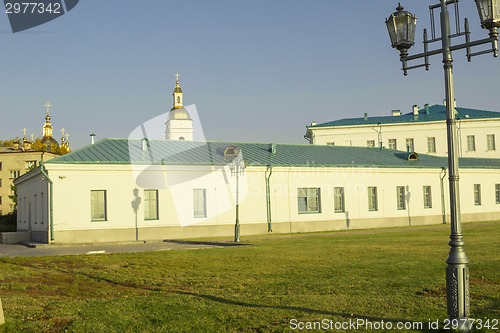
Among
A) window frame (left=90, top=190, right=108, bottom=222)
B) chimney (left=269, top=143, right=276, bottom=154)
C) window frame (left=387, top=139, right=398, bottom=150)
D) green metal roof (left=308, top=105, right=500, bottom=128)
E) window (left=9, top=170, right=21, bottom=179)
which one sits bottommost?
window frame (left=90, top=190, right=108, bottom=222)

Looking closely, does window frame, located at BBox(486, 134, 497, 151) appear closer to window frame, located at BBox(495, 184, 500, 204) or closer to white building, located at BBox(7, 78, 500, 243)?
window frame, located at BBox(495, 184, 500, 204)

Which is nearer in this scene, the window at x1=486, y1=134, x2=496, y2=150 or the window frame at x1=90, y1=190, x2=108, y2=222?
the window frame at x1=90, y1=190, x2=108, y2=222

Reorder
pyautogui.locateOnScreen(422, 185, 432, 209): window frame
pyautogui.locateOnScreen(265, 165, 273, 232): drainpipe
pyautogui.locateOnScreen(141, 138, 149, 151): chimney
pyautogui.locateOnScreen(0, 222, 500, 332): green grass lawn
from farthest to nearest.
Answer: pyautogui.locateOnScreen(422, 185, 432, 209): window frame → pyautogui.locateOnScreen(265, 165, 273, 232): drainpipe → pyautogui.locateOnScreen(141, 138, 149, 151): chimney → pyautogui.locateOnScreen(0, 222, 500, 332): green grass lawn

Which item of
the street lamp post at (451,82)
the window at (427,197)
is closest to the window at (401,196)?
the window at (427,197)

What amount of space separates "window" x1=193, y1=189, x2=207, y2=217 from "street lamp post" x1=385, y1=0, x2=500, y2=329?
2698 cm

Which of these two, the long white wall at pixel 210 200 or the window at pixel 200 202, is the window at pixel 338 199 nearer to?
the long white wall at pixel 210 200

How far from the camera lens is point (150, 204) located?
35281 millimetres

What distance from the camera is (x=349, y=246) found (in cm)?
2445

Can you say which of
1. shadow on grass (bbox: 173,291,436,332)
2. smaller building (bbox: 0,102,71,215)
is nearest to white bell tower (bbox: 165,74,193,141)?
smaller building (bbox: 0,102,71,215)

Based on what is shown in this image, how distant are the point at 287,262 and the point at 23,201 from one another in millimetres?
26541

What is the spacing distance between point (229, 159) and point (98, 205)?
350 inches

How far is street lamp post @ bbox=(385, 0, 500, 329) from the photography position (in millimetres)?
9227

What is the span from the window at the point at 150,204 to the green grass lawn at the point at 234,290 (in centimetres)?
1300

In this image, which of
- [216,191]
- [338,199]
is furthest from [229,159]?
[338,199]
